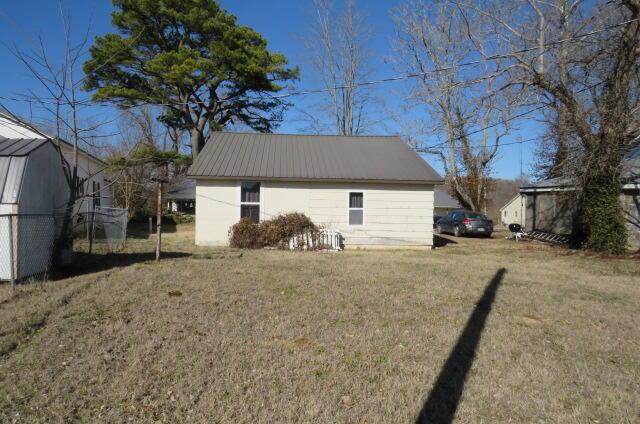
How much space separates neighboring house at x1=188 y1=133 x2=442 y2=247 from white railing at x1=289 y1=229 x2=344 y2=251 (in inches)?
28.7

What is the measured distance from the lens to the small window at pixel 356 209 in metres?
15.5

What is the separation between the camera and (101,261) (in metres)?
10.4

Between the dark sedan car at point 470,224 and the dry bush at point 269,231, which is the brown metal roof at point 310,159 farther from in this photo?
the dark sedan car at point 470,224

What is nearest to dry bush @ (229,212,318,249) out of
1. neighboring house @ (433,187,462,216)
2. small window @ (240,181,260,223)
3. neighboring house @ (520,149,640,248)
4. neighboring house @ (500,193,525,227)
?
small window @ (240,181,260,223)

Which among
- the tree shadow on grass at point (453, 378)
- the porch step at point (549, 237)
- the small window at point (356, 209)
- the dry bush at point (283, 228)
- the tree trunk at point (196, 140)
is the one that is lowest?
the tree shadow on grass at point (453, 378)

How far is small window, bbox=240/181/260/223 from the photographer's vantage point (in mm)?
15039

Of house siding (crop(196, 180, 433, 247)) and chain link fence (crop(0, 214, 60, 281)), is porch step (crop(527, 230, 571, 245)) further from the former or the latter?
chain link fence (crop(0, 214, 60, 281))

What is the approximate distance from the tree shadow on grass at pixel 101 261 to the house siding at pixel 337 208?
2.78 metres

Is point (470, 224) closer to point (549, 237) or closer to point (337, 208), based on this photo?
point (549, 237)

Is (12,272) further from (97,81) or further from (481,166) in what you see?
(481,166)

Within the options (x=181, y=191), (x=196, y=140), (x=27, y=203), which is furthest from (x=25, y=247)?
(x=181, y=191)

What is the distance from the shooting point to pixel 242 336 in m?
5.01

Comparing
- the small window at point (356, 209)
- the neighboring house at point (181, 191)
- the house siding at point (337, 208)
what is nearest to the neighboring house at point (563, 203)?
the house siding at point (337, 208)

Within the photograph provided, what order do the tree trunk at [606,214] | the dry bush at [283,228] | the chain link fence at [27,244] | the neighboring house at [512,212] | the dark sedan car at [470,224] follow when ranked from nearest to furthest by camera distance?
the chain link fence at [27,244]
the tree trunk at [606,214]
the dry bush at [283,228]
the dark sedan car at [470,224]
the neighboring house at [512,212]
